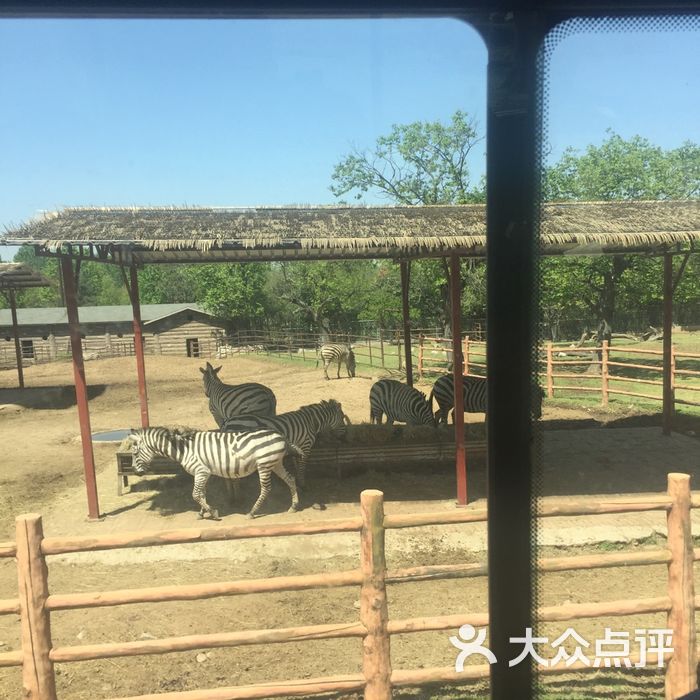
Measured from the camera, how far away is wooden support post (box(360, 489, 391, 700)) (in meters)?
2.57

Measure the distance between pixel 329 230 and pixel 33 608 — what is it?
4238mm

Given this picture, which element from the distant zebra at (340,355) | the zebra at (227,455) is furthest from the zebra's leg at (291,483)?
the distant zebra at (340,355)

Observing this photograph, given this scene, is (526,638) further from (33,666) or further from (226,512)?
(226,512)

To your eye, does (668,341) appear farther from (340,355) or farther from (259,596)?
(340,355)

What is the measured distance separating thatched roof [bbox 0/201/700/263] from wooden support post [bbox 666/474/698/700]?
2309 millimetres

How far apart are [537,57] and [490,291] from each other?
638mm

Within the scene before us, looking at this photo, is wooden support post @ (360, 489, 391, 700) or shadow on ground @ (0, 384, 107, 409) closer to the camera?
wooden support post @ (360, 489, 391, 700)

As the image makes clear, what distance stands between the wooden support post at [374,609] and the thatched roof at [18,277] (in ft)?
44.2

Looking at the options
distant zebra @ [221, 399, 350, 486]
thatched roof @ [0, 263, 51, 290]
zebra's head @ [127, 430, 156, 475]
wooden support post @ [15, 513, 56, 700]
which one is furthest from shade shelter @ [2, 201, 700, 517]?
thatched roof @ [0, 263, 51, 290]

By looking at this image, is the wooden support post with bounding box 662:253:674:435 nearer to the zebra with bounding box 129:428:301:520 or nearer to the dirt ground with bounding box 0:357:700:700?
the dirt ground with bounding box 0:357:700:700

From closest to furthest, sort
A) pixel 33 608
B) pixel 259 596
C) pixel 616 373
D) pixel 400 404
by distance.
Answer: pixel 33 608 < pixel 259 596 < pixel 400 404 < pixel 616 373

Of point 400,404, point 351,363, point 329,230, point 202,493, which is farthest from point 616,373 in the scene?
point 202,493

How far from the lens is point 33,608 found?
2.48m

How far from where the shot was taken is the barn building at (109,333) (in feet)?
85.4
